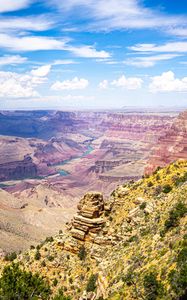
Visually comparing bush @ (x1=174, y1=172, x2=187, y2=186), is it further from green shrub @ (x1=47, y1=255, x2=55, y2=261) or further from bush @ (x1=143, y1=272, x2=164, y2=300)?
bush @ (x1=143, y1=272, x2=164, y2=300)

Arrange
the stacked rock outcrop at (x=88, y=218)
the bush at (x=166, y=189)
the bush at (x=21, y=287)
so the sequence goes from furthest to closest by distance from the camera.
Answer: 1. the stacked rock outcrop at (x=88, y=218)
2. the bush at (x=166, y=189)
3. the bush at (x=21, y=287)

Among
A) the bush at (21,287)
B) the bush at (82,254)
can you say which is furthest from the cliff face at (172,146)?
the bush at (21,287)

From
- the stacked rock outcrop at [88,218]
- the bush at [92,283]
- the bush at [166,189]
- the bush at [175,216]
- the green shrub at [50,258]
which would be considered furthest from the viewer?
the stacked rock outcrop at [88,218]

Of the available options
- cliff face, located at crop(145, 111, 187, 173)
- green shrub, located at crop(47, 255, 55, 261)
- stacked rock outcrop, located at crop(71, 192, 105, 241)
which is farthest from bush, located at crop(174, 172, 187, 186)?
cliff face, located at crop(145, 111, 187, 173)

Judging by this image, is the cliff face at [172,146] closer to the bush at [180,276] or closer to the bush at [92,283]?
the bush at [92,283]

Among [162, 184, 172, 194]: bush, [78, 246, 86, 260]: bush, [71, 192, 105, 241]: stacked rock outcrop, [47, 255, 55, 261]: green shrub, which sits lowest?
[47, 255, 55, 261]: green shrub

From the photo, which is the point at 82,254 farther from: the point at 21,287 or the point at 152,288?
the point at 152,288

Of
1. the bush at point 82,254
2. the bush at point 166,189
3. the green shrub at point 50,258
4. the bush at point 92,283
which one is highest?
the bush at point 166,189

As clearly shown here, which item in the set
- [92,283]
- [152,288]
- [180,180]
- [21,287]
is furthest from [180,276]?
[180,180]

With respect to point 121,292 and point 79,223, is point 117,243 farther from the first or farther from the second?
point 121,292
